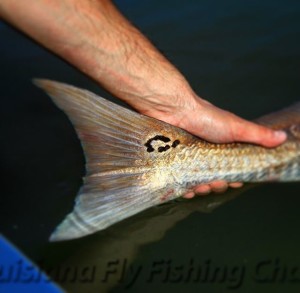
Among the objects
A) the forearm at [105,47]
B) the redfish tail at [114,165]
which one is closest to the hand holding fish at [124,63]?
the forearm at [105,47]

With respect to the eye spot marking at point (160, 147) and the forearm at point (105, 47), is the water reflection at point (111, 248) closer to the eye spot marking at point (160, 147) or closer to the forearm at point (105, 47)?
the eye spot marking at point (160, 147)

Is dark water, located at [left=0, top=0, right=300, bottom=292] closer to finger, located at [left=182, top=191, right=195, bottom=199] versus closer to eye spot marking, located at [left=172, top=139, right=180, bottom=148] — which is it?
finger, located at [left=182, top=191, right=195, bottom=199]

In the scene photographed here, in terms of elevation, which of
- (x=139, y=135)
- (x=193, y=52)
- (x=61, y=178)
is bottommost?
(x=61, y=178)

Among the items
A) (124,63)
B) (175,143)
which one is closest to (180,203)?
(175,143)

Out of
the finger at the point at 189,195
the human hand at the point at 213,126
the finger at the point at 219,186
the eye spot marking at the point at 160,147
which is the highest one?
the human hand at the point at 213,126

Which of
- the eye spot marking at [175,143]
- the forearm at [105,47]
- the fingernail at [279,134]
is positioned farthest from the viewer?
the fingernail at [279,134]

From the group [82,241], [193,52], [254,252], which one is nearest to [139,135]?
[82,241]

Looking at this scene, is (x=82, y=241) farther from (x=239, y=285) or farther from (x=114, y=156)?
(x=239, y=285)
